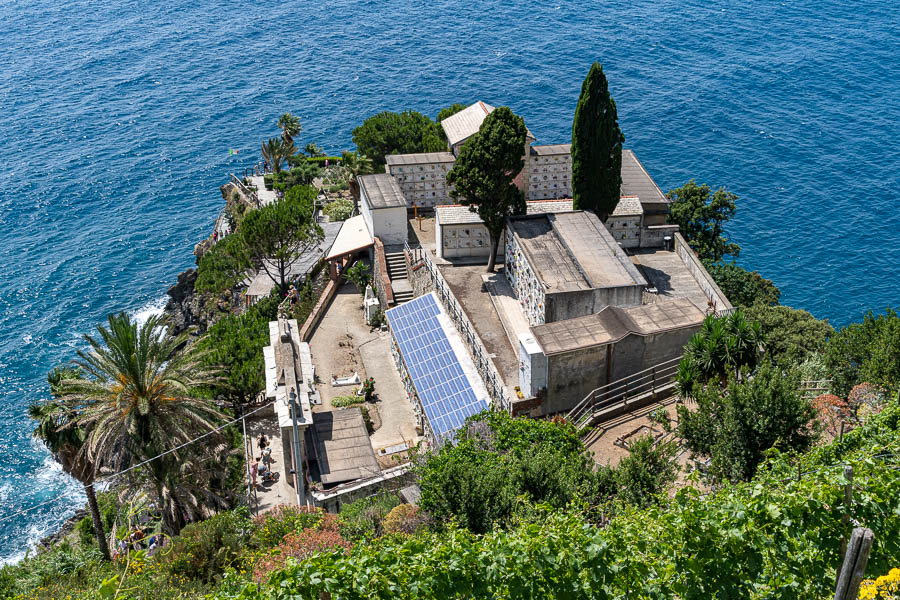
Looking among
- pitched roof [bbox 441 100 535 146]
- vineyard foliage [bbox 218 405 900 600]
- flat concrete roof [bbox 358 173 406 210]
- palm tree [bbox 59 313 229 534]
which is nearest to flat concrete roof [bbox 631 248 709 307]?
pitched roof [bbox 441 100 535 146]

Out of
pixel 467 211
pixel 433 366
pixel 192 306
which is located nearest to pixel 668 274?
pixel 467 211

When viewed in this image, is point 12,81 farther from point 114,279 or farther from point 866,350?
point 866,350

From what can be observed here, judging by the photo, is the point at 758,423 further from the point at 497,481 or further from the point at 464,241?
the point at 464,241

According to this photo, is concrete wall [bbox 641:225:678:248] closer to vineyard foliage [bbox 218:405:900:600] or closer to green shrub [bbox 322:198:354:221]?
green shrub [bbox 322:198:354:221]

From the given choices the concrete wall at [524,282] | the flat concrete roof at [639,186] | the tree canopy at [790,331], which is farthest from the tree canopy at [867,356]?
the flat concrete roof at [639,186]

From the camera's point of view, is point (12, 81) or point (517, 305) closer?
point (517, 305)

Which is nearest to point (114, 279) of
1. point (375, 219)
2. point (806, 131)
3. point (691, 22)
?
point (375, 219)
